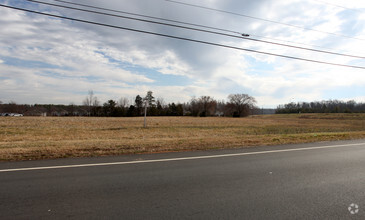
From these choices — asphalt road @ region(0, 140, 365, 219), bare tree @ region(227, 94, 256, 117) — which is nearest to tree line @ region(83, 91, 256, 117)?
bare tree @ region(227, 94, 256, 117)

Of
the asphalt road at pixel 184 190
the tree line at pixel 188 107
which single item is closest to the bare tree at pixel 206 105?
the tree line at pixel 188 107

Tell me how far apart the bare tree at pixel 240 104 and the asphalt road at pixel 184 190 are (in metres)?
109

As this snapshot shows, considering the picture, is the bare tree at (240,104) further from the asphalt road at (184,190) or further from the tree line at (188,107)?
the asphalt road at (184,190)

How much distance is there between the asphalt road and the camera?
3.32 m

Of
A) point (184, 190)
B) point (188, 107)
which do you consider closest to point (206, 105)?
point (188, 107)

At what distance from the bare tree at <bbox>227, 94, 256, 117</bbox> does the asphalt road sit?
109 metres

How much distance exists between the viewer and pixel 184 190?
167 inches

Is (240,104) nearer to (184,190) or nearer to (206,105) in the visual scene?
(206,105)

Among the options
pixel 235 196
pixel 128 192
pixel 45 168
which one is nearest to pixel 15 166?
pixel 45 168

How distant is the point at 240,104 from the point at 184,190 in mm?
114654

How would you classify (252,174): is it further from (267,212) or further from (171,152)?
(171,152)

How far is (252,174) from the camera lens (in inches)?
208

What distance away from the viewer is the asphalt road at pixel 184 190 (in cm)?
332

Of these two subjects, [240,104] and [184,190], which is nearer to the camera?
[184,190]
